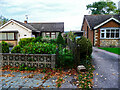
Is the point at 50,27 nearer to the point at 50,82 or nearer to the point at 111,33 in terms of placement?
the point at 111,33

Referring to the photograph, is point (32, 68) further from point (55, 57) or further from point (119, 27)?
point (119, 27)

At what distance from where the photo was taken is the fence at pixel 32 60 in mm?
5398

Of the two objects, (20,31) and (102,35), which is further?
(20,31)

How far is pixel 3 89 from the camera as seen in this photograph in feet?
11.7

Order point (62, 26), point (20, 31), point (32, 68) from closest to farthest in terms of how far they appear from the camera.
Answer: point (32, 68)
point (20, 31)
point (62, 26)

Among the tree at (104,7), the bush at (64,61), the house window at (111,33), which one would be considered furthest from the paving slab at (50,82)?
the tree at (104,7)

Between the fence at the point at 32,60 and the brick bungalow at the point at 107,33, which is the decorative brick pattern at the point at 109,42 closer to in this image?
the brick bungalow at the point at 107,33

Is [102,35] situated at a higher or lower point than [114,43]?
higher

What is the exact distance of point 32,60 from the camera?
546cm

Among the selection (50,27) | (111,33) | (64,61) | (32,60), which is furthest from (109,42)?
(50,27)

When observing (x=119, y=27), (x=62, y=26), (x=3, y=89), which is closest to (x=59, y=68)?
(x=3, y=89)

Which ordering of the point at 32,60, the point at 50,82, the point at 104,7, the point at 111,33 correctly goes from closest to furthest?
the point at 50,82, the point at 32,60, the point at 111,33, the point at 104,7

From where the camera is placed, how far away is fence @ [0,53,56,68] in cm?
540

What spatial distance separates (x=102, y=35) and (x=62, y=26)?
42.2 ft
